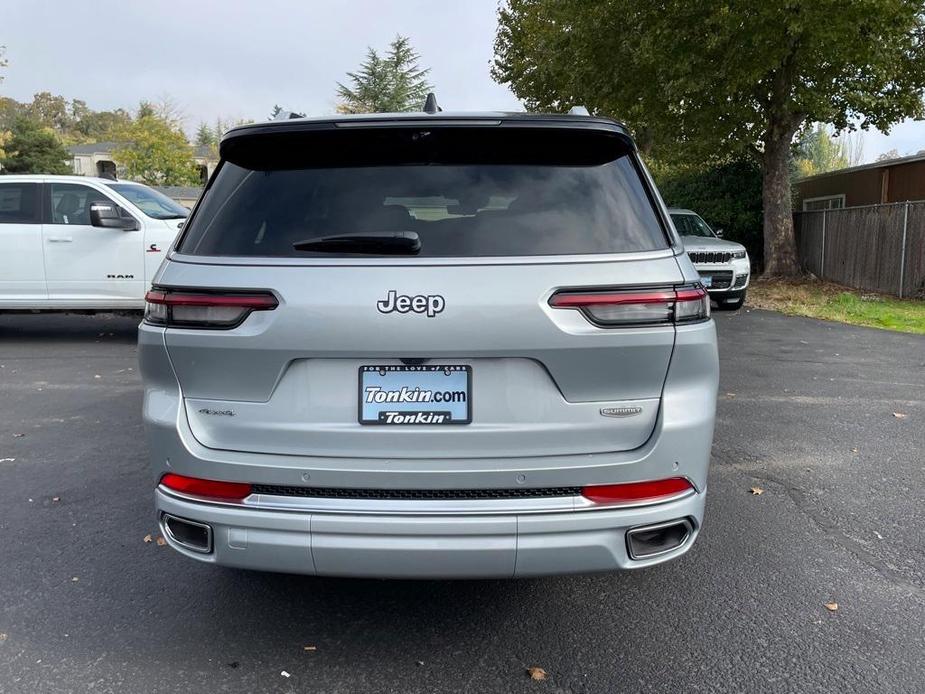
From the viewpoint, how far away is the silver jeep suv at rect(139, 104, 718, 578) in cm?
232

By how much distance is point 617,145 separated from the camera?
2658 mm

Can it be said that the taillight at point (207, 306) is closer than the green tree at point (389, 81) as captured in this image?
Yes

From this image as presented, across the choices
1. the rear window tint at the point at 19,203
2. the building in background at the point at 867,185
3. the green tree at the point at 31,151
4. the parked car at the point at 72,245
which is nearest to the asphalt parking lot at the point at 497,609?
the parked car at the point at 72,245

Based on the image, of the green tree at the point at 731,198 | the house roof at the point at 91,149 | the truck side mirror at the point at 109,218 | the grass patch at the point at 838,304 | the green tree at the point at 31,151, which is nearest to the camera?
the truck side mirror at the point at 109,218

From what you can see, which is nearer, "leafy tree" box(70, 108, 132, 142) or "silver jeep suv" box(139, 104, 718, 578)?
"silver jeep suv" box(139, 104, 718, 578)

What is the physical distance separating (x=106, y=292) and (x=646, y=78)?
1395 centimetres

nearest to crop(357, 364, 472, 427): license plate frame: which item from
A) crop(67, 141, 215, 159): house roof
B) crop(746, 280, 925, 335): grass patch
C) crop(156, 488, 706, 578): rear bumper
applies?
crop(156, 488, 706, 578): rear bumper

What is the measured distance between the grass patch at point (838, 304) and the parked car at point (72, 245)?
1055 cm

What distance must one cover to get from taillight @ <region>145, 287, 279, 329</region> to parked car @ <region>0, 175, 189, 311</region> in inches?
274

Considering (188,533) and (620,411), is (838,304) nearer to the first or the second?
(620,411)

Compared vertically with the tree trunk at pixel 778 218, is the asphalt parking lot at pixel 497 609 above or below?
below

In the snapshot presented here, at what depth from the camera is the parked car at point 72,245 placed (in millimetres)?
8906

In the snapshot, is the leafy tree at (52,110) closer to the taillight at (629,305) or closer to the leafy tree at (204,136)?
the leafy tree at (204,136)

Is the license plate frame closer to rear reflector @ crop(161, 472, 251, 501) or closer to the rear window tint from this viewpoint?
rear reflector @ crop(161, 472, 251, 501)
